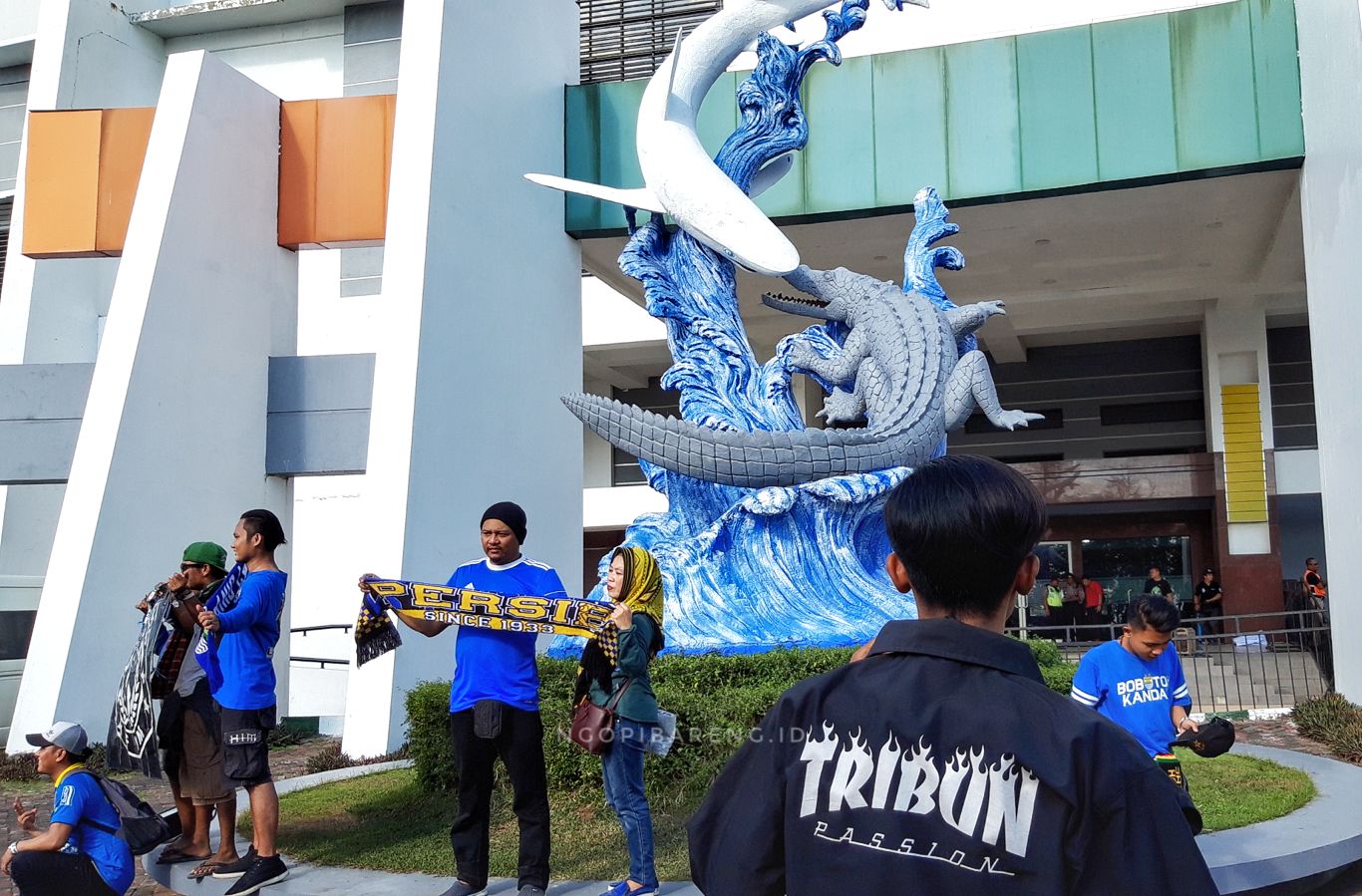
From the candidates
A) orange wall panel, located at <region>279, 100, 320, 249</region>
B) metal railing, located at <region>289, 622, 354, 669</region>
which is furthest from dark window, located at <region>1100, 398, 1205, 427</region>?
orange wall panel, located at <region>279, 100, 320, 249</region>

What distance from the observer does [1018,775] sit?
1.34 metres

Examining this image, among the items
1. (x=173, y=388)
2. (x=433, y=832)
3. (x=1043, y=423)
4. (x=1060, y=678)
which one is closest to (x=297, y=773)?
(x=173, y=388)

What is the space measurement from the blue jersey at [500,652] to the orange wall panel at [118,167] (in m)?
8.89

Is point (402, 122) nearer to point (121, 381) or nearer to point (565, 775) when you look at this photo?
point (121, 381)

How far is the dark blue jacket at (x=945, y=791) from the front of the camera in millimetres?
1302

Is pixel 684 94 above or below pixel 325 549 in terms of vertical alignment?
above

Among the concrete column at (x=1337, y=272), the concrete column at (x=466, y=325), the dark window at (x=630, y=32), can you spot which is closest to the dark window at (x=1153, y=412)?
the dark window at (x=630, y=32)

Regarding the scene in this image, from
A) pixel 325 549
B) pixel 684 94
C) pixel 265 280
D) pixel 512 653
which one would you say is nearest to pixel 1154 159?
pixel 684 94

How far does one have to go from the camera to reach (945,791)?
135 cm

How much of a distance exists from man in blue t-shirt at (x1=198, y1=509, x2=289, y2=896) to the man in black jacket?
3.35 metres

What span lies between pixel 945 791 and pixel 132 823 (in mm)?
3629

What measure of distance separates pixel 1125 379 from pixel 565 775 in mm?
17963

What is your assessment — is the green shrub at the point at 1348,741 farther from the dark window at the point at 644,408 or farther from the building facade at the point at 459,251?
the dark window at the point at 644,408

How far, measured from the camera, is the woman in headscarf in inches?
161
